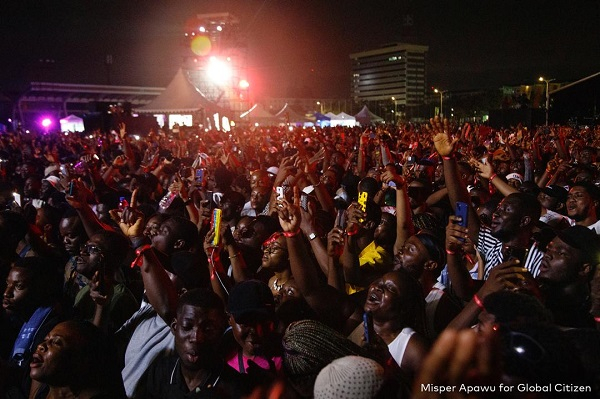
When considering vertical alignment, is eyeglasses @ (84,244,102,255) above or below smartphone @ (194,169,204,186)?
below

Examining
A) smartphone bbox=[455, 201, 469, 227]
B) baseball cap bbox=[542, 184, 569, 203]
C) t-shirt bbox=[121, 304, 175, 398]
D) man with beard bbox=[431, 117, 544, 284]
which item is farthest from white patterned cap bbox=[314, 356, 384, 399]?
baseball cap bbox=[542, 184, 569, 203]

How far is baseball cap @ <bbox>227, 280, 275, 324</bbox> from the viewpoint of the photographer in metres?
2.58

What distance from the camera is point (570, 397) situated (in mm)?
1412

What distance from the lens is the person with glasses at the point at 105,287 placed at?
317 cm

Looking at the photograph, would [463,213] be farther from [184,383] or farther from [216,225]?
[184,383]

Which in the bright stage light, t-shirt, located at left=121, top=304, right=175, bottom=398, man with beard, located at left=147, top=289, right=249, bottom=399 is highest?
the bright stage light

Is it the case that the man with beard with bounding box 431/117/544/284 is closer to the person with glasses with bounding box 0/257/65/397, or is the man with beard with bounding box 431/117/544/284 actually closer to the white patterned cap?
the white patterned cap

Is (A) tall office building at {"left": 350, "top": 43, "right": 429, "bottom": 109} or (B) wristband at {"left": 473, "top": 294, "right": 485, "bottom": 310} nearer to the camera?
(B) wristband at {"left": 473, "top": 294, "right": 485, "bottom": 310}

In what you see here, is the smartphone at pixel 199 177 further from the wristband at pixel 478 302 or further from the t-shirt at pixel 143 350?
the wristband at pixel 478 302

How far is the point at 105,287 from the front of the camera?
3.21m

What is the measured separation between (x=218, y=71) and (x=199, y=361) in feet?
142

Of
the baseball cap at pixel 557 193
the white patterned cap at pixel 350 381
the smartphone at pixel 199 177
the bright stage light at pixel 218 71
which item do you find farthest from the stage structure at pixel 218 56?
the white patterned cap at pixel 350 381

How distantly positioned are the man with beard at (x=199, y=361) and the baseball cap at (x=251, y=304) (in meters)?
0.12

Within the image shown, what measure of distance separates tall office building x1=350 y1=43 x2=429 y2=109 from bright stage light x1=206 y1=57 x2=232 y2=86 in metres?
140
